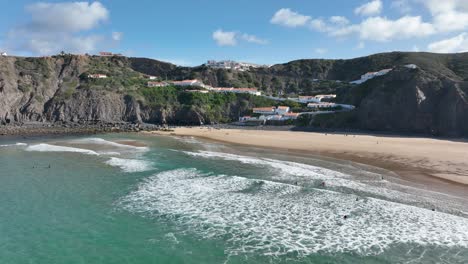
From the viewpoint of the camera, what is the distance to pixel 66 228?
628 inches

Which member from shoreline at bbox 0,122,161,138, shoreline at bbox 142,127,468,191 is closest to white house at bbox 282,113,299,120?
shoreline at bbox 142,127,468,191

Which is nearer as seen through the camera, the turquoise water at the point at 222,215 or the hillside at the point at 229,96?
the turquoise water at the point at 222,215

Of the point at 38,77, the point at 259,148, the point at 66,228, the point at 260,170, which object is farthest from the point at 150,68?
the point at 66,228

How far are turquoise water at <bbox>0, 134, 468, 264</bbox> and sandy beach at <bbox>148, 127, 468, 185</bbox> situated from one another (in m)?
3.76

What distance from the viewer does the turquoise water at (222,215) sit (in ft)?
44.1

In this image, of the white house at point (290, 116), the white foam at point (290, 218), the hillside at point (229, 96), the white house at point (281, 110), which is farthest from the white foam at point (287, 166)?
the white house at point (281, 110)

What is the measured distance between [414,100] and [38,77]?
79.0 m

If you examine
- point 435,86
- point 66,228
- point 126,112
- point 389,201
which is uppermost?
point 435,86

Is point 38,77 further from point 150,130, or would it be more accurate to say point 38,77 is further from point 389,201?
point 389,201

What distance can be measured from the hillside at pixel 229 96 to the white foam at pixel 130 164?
3709 centimetres

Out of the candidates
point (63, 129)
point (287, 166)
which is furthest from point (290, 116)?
point (63, 129)

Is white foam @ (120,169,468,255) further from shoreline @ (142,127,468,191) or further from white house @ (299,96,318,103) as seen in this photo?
white house @ (299,96,318,103)

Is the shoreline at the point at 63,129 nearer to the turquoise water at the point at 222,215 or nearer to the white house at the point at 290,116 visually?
the white house at the point at 290,116

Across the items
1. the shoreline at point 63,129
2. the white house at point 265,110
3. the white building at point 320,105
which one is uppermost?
the white building at point 320,105
